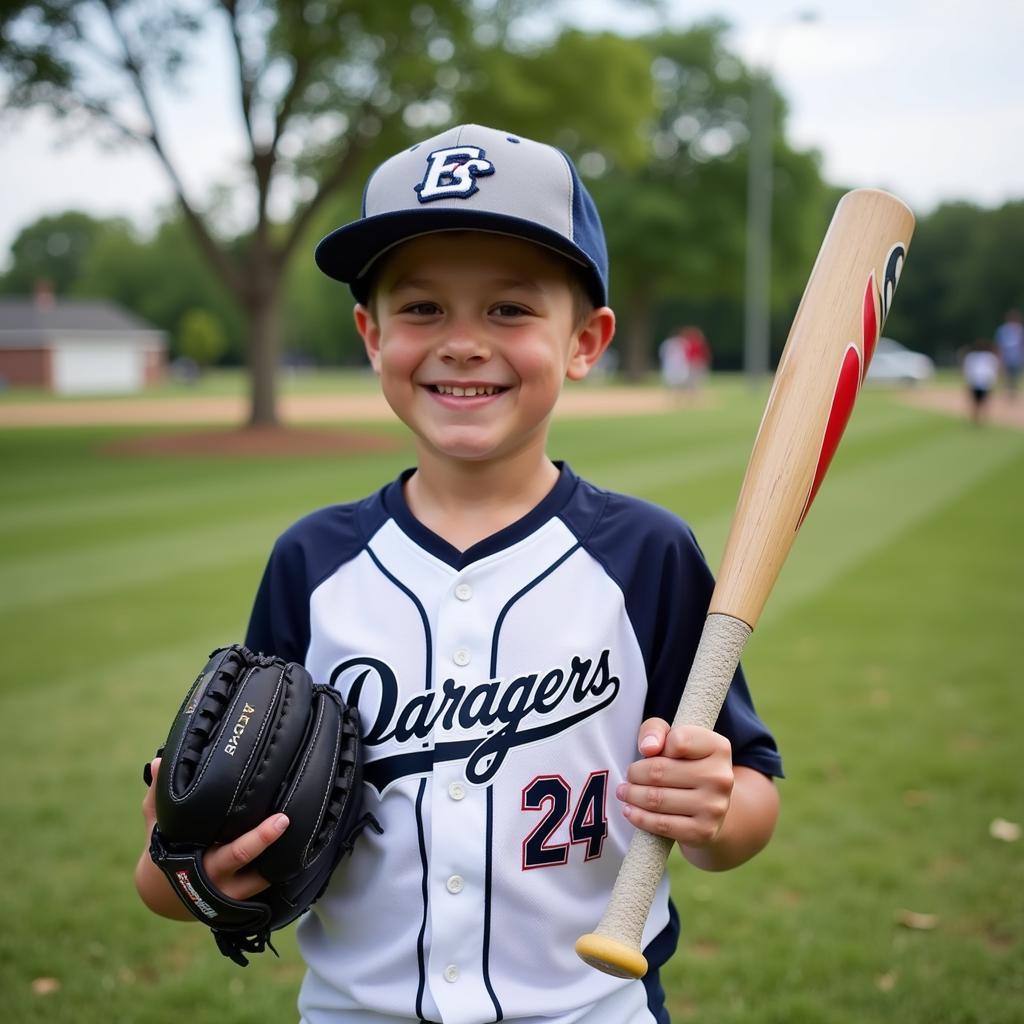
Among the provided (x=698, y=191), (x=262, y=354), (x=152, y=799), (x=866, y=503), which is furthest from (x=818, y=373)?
(x=698, y=191)

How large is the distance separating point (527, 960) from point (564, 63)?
766 inches

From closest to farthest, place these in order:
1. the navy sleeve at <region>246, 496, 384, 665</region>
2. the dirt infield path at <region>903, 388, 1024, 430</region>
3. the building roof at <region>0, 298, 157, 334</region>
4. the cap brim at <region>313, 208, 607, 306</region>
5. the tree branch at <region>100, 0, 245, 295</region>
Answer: the cap brim at <region>313, 208, 607, 306</region>, the navy sleeve at <region>246, 496, 384, 665</region>, the tree branch at <region>100, 0, 245, 295</region>, the dirt infield path at <region>903, 388, 1024, 430</region>, the building roof at <region>0, 298, 157, 334</region>

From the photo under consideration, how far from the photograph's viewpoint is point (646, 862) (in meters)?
1.45

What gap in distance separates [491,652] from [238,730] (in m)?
0.39

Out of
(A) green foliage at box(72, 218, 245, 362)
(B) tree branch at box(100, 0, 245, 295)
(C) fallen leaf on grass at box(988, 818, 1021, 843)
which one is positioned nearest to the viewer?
(C) fallen leaf on grass at box(988, 818, 1021, 843)

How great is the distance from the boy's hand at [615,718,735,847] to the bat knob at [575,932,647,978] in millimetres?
159

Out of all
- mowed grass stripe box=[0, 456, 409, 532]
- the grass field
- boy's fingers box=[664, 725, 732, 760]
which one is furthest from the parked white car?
boy's fingers box=[664, 725, 732, 760]

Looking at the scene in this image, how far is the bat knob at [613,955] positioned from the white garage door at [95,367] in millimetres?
57197

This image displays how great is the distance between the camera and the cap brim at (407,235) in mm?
1596

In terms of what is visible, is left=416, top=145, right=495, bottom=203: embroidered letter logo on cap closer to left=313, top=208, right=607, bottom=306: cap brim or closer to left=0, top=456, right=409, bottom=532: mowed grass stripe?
left=313, top=208, right=607, bottom=306: cap brim

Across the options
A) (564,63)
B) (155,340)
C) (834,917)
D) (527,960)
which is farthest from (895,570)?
(155,340)

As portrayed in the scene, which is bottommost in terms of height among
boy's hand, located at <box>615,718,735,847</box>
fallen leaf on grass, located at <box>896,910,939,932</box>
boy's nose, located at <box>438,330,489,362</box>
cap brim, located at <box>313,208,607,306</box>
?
fallen leaf on grass, located at <box>896,910,939,932</box>

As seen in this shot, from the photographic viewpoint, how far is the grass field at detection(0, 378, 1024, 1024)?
3.11m

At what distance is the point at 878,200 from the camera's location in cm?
170
